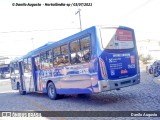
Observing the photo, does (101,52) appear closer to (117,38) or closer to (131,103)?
(117,38)

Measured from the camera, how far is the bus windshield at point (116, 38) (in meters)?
8.58

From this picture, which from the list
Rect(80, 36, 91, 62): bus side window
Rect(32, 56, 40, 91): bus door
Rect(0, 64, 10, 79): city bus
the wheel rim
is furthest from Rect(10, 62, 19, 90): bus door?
Rect(0, 64, 10, 79): city bus

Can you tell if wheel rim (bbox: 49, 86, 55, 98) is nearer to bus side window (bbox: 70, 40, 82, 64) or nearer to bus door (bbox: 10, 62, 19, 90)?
bus side window (bbox: 70, 40, 82, 64)

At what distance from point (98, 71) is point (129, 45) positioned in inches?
82.1

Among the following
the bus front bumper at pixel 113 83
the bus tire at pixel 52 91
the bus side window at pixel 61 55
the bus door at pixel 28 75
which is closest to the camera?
the bus front bumper at pixel 113 83

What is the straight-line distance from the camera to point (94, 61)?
833 cm

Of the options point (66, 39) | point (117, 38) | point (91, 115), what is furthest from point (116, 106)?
point (66, 39)

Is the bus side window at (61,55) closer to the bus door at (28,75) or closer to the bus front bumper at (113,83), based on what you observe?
the bus front bumper at (113,83)

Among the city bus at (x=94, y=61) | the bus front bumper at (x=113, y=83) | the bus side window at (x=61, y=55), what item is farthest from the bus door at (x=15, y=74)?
the bus front bumper at (x=113, y=83)

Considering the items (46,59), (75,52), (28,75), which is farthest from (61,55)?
(28,75)

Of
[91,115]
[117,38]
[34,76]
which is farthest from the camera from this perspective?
[34,76]

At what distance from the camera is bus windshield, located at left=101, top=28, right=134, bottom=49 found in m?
8.58

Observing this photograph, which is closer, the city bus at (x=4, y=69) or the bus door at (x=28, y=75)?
the bus door at (x=28, y=75)

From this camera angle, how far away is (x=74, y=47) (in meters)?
9.49
